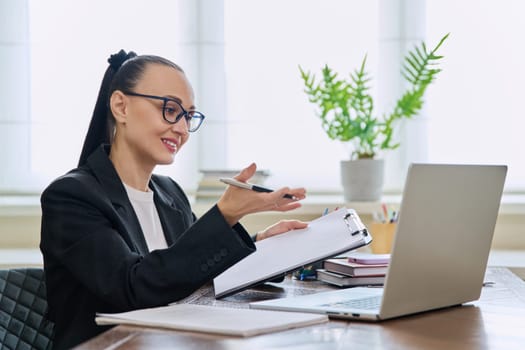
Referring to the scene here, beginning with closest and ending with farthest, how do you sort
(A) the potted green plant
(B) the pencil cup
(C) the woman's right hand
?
1. (C) the woman's right hand
2. (B) the pencil cup
3. (A) the potted green plant

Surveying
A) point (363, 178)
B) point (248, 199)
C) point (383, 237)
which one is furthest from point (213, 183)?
point (248, 199)

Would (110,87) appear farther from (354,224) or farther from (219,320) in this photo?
(219,320)

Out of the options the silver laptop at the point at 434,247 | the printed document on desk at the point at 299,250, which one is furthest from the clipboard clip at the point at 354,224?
the silver laptop at the point at 434,247

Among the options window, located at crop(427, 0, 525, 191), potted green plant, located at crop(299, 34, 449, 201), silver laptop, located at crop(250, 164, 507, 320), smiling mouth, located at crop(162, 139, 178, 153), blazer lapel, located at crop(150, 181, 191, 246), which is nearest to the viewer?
silver laptop, located at crop(250, 164, 507, 320)

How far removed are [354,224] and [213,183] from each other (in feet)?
5.35

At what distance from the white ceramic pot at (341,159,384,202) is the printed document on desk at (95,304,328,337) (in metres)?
1.77

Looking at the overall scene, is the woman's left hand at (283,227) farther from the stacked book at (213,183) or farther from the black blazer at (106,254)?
the stacked book at (213,183)

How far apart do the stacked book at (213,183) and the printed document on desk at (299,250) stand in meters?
1.37

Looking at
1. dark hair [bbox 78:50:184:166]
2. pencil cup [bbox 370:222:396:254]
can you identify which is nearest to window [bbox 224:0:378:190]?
pencil cup [bbox 370:222:396:254]

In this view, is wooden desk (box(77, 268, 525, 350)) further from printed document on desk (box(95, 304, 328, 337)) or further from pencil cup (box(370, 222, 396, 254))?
pencil cup (box(370, 222, 396, 254))

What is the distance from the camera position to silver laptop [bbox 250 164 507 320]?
1.14 m

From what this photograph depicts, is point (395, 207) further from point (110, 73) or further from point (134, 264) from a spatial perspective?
point (134, 264)

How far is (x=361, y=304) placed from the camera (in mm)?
1273

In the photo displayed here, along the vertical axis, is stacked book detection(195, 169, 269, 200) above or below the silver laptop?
below
